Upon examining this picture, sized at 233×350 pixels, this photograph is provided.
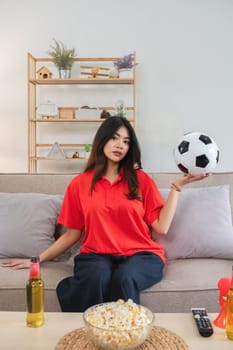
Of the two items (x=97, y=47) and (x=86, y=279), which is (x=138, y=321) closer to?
(x=86, y=279)

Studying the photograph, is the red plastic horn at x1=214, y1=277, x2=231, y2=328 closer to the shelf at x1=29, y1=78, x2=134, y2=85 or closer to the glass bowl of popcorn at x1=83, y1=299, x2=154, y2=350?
the glass bowl of popcorn at x1=83, y1=299, x2=154, y2=350

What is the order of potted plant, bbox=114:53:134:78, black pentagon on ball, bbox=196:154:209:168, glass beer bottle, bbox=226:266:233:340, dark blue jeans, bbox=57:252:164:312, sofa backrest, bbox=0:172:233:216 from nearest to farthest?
glass beer bottle, bbox=226:266:233:340, dark blue jeans, bbox=57:252:164:312, black pentagon on ball, bbox=196:154:209:168, sofa backrest, bbox=0:172:233:216, potted plant, bbox=114:53:134:78

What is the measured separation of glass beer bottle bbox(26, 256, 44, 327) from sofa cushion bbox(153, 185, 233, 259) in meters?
0.88

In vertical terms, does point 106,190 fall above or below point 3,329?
above

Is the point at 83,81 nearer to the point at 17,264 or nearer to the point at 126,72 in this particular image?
the point at 126,72

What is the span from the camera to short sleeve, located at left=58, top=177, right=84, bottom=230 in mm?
1919

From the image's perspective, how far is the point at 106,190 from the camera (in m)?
1.87

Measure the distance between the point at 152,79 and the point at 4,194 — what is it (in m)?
2.19

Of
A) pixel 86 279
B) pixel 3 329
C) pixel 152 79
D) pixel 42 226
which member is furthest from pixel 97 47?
pixel 3 329

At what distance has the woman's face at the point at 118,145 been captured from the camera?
189 centimetres

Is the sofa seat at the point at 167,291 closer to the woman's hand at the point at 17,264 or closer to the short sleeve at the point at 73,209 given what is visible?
the woman's hand at the point at 17,264

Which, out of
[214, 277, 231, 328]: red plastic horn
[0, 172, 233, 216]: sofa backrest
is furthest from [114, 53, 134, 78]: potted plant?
[214, 277, 231, 328]: red plastic horn

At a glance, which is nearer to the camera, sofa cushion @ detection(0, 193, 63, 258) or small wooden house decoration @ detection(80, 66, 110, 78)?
sofa cushion @ detection(0, 193, 63, 258)

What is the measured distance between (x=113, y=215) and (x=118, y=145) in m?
0.34
